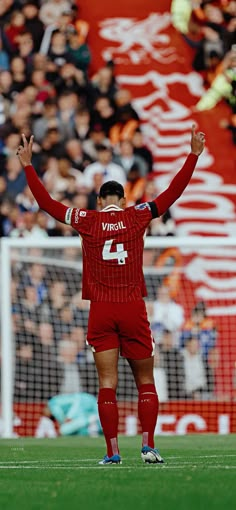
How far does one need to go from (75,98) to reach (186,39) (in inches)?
85.8

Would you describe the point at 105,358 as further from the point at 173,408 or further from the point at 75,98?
the point at 75,98

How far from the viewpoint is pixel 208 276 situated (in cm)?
1981

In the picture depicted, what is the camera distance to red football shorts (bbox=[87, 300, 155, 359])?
396 inches

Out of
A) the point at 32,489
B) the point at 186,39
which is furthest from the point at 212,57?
the point at 32,489

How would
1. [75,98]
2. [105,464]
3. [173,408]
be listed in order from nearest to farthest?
[105,464] < [173,408] < [75,98]

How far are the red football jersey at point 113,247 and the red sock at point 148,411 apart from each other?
65 cm

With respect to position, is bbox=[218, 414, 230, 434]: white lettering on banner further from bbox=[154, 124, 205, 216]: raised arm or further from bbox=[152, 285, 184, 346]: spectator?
bbox=[154, 124, 205, 216]: raised arm

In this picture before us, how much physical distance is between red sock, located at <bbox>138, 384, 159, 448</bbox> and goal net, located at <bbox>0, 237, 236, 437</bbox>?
711 centimetres

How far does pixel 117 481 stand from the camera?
27.1 feet

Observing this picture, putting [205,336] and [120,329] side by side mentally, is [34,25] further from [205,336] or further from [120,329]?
[120,329]

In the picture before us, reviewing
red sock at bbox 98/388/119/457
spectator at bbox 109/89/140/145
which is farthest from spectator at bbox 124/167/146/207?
red sock at bbox 98/388/119/457

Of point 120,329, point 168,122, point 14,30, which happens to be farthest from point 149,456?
point 14,30

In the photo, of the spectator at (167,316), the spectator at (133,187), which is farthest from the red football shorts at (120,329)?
the spectator at (133,187)

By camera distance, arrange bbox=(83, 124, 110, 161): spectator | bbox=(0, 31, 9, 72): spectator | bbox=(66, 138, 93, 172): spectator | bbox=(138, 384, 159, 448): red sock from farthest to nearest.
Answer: bbox=(0, 31, 9, 72): spectator < bbox=(83, 124, 110, 161): spectator < bbox=(66, 138, 93, 172): spectator < bbox=(138, 384, 159, 448): red sock
